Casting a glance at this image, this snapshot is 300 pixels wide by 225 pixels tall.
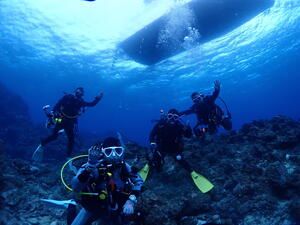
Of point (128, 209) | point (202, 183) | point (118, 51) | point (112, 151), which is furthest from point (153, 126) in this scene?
point (118, 51)

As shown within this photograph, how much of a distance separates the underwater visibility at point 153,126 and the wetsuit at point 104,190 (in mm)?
20

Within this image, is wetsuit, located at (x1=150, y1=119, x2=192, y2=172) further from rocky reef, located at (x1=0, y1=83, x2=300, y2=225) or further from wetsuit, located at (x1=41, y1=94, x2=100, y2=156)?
wetsuit, located at (x1=41, y1=94, x2=100, y2=156)

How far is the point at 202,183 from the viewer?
664 centimetres

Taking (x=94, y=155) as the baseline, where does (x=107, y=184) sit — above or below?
below

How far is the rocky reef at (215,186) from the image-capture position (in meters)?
5.04

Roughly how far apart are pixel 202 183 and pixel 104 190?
3514mm

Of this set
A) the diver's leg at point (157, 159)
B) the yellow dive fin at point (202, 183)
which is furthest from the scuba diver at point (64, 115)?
the yellow dive fin at point (202, 183)

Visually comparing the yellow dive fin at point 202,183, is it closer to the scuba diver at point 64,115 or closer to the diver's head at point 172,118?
the diver's head at point 172,118

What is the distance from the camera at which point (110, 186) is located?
13.6 ft

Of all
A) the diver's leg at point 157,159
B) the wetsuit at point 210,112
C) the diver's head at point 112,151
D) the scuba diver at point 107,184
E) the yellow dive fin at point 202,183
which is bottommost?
the scuba diver at point 107,184

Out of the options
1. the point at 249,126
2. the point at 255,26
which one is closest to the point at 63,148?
the point at 249,126

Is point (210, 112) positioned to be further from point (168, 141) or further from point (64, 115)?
point (64, 115)

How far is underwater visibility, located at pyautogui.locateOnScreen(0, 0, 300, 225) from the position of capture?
4.86 metres

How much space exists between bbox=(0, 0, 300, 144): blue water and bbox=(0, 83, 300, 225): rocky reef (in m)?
9.71
